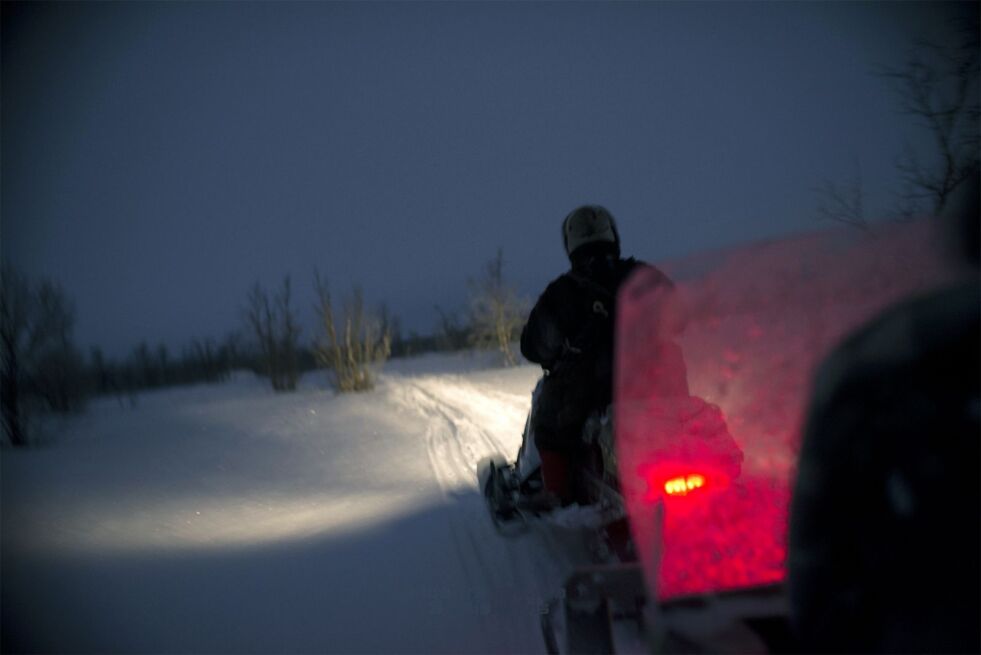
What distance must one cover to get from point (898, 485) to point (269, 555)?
415 cm

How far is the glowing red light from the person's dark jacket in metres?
0.84

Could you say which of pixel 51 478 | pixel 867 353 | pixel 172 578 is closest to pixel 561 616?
pixel 867 353

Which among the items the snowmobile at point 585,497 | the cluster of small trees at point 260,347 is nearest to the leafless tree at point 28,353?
the cluster of small trees at point 260,347

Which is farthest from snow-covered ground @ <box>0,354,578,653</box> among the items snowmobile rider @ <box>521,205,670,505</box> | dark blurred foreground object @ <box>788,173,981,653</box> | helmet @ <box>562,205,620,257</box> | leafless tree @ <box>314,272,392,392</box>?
leafless tree @ <box>314,272,392,392</box>

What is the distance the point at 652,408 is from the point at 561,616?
1.25 meters

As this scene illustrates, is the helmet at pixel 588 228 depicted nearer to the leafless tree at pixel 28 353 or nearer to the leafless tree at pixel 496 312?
the leafless tree at pixel 28 353

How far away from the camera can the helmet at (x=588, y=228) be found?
3049mm

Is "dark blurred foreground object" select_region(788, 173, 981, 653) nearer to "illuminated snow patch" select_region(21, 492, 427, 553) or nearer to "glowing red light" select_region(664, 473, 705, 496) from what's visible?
"glowing red light" select_region(664, 473, 705, 496)

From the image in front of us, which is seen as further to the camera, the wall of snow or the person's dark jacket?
the person's dark jacket

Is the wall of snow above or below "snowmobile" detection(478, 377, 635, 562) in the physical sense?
above

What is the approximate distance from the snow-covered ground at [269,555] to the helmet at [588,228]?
2.12 m

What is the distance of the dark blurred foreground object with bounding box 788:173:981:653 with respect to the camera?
706 millimetres

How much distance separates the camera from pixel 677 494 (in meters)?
1.99

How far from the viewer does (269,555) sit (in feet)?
12.4
